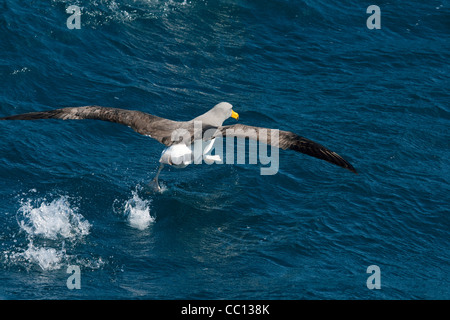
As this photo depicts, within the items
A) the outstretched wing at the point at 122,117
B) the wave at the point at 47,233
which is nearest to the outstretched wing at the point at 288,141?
the outstretched wing at the point at 122,117

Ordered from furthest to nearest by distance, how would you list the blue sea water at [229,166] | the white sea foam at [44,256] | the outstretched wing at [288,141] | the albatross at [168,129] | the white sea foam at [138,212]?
the white sea foam at [138,212]
the albatross at [168,129]
the blue sea water at [229,166]
the white sea foam at [44,256]
the outstretched wing at [288,141]

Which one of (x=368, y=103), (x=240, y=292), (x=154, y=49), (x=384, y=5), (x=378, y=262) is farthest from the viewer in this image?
(x=384, y=5)

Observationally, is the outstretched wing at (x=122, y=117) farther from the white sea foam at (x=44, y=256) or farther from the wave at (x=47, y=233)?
the white sea foam at (x=44, y=256)

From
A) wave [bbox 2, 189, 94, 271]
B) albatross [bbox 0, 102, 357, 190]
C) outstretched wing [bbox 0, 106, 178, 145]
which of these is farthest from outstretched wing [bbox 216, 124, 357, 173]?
wave [bbox 2, 189, 94, 271]

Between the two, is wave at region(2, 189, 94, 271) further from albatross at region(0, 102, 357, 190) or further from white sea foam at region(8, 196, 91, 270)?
albatross at region(0, 102, 357, 190)

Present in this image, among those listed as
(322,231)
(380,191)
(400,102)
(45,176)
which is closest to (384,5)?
(400,102)

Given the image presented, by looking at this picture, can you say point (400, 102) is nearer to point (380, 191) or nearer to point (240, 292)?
point (380, 191)
